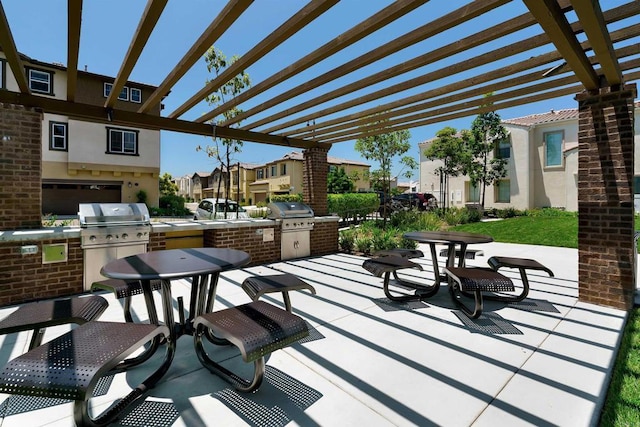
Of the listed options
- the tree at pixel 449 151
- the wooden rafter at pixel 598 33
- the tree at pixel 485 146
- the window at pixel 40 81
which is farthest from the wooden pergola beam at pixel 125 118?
the window at pixel 40 81

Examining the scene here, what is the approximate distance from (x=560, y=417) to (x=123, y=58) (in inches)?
199

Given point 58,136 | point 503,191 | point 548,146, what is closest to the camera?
point 58,136

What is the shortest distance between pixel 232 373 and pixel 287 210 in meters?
4.75

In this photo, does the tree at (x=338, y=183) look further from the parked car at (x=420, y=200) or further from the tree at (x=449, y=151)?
the tree at (x=449, y=151)

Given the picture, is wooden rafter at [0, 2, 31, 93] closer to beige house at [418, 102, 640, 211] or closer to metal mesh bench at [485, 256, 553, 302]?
metal mesh bench at [485, 256, 553, 302]

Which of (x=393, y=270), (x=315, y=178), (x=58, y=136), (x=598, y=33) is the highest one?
(x=58, y=136)

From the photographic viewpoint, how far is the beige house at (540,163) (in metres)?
16.6

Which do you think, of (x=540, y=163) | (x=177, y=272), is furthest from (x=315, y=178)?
(x=540, y=163)

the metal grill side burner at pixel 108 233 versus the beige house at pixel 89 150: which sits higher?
the beige house at pixel 89 150

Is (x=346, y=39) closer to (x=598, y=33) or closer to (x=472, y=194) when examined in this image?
(x=598, y=33)

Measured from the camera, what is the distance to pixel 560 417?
190cm

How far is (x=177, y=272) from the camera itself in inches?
88.1

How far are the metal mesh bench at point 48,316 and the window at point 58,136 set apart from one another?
19641mm

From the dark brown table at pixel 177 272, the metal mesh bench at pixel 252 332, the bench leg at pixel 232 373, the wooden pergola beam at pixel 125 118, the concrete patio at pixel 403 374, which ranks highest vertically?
the wooden pergola beam at pixel 125 118
